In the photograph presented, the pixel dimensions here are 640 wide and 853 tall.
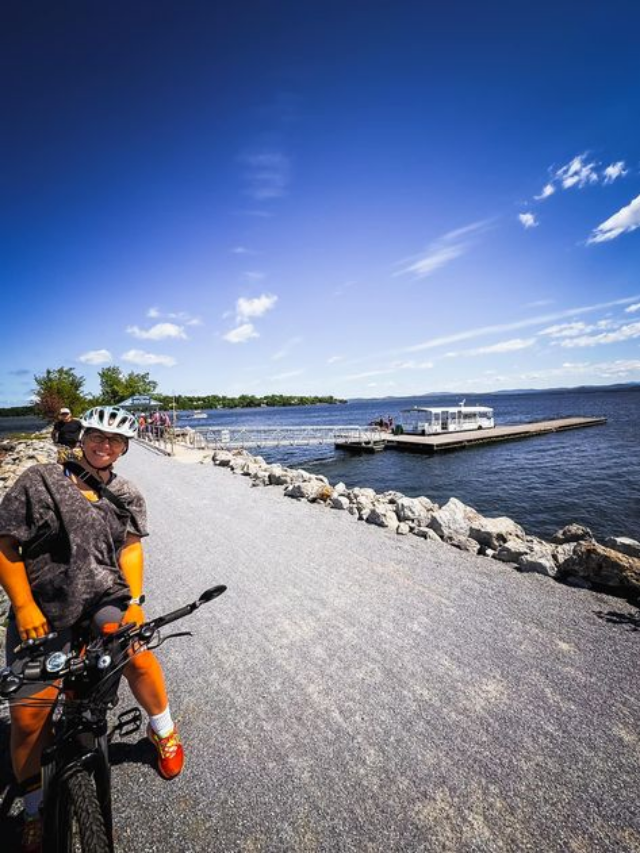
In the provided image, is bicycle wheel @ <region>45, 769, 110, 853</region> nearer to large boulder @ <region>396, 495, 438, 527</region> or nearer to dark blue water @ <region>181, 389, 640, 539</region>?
large boulder @ <region>396, 495, 438, 527</region>

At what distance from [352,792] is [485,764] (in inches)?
40.0

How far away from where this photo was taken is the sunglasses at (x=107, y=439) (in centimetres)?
246

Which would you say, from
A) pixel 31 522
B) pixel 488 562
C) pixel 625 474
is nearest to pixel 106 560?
pixel 31 522

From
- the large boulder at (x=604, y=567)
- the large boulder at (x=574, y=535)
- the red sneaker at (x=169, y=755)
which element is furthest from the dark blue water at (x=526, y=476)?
the red sneaker at (x=169, y=755)

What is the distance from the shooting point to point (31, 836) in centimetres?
221

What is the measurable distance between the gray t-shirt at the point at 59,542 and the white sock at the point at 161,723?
3.56 ft

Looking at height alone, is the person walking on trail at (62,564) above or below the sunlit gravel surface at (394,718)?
above

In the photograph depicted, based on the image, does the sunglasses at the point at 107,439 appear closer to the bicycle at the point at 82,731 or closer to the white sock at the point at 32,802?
the bicycle at the point at 82,731

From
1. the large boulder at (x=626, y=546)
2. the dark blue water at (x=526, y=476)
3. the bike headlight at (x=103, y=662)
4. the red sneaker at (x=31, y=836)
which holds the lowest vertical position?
the dark blue water at (x=526, y=476)

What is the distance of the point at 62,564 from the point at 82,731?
0.86m

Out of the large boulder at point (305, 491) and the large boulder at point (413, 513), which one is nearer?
the large boulder at point (413, 513)

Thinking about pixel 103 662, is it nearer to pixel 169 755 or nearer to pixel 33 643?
pixel 33 643

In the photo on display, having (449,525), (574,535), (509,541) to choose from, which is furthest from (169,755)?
(574,535)

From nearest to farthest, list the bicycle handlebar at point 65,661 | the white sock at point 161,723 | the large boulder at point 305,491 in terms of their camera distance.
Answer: the bicycle handlebar at point 65,661 < the white sock at point 161,723 < the large boulder at point 305,491
